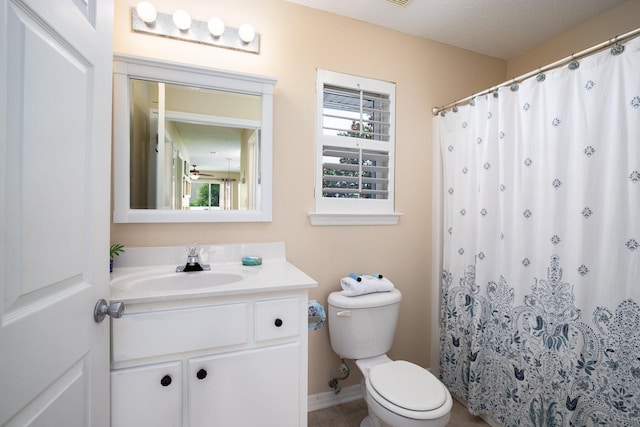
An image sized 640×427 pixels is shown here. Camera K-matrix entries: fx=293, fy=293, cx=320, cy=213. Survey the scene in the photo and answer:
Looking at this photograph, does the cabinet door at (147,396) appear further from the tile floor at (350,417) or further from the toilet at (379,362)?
the tile floor at (350,417)

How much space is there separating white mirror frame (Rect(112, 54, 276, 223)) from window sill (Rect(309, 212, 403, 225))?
311 mm

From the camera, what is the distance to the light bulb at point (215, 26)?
1547 millimetres

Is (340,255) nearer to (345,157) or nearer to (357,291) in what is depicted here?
(357,291)

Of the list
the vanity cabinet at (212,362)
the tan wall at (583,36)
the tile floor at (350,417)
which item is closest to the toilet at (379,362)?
the tile floor at (350,417)

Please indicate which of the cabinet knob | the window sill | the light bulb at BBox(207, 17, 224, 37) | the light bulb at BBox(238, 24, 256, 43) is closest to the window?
the window sill

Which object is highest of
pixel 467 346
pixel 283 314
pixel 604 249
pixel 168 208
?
pixel 168 208

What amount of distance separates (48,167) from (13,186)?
11 centimetres

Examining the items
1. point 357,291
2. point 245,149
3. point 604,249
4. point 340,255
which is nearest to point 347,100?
point 245,149

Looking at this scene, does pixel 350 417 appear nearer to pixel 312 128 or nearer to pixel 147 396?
pixel 147 396

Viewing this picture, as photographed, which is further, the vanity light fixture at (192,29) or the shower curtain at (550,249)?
the vanity light fixture at (192,29)

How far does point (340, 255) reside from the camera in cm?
191

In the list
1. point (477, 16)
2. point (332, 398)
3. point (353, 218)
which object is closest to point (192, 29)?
point (353, 218)

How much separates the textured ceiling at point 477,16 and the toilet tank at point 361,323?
5.74ft

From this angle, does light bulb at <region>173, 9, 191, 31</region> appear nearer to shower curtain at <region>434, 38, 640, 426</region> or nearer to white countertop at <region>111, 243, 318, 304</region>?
white countertop at <region>111, 243, 318, 304</region>
